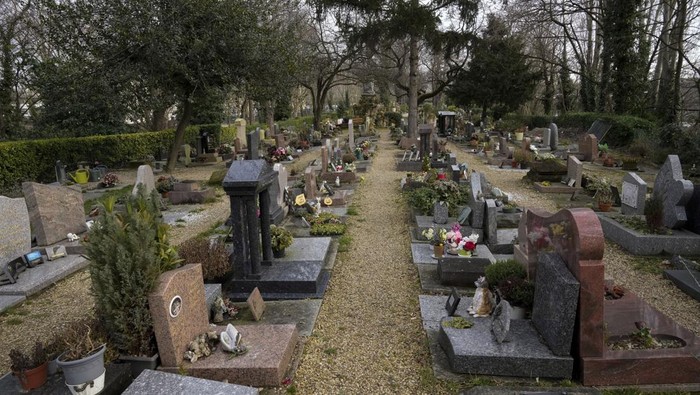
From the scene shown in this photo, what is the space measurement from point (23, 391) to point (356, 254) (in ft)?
18.9

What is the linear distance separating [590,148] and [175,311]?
19.6 metres

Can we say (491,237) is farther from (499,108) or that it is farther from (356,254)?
(499,108)

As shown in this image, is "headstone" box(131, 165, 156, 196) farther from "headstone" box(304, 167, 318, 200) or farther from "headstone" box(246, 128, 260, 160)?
"headstone" box(304, 167, 318, 200)

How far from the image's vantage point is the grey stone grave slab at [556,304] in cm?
446

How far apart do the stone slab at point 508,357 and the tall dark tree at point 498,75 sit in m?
28.8

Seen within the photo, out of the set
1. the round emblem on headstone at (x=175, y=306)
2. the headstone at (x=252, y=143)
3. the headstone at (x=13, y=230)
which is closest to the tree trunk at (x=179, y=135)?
the headstone at (x=252, y=143)

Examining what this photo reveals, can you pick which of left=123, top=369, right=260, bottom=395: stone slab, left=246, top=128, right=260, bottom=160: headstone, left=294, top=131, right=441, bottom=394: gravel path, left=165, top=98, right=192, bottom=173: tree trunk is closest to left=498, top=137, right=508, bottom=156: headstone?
left=246, top=128, right=260, bottom=160: headstone

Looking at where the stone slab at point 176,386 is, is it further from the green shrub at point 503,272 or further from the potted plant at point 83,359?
the green shrub at point 503,272

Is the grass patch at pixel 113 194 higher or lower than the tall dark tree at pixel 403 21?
lower

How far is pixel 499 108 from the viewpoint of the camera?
1384 inches

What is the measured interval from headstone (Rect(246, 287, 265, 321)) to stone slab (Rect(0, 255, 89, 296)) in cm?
390

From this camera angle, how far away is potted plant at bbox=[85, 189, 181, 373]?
173 inches

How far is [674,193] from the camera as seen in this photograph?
28.7ft

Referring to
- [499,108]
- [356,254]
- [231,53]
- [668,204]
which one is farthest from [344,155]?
[499,108]
